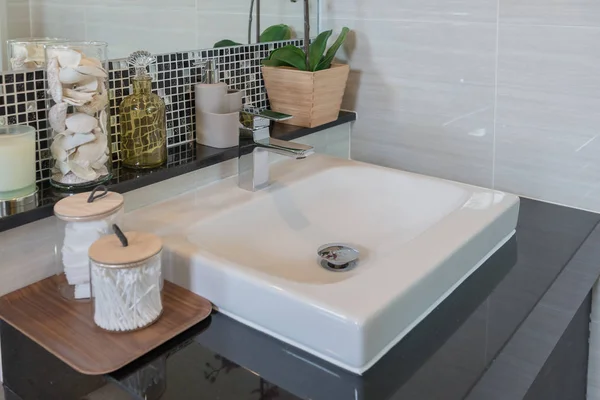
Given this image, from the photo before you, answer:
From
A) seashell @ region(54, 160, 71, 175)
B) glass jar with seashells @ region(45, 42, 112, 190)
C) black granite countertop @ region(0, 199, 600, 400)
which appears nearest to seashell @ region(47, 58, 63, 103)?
glass jar with seashells @ region(45, 42, 112, 190)

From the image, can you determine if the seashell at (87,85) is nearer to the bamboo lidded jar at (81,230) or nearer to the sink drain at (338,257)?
the bamboo lidded jar at (81,230)


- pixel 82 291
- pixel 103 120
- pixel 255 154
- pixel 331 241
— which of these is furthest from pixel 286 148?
pixel 82 291

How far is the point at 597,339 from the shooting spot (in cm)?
128

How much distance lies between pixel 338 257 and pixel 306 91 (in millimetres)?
458

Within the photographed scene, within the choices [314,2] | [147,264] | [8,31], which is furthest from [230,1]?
[147,264]

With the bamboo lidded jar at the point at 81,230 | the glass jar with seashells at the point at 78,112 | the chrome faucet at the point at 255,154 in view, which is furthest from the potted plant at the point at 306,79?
the bamboo lidded jar at the point at 81,230

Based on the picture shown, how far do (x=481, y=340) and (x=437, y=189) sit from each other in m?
0.46

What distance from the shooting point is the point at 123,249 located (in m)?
0.86

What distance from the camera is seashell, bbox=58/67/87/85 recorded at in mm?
977

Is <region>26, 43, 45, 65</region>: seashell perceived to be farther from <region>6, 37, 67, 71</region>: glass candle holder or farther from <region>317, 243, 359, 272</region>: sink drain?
<region>317, 243, 359, 272</region>: sink drain

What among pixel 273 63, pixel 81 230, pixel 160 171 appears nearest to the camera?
pixel 81 230

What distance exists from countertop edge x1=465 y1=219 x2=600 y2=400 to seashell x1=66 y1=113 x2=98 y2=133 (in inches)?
27.5

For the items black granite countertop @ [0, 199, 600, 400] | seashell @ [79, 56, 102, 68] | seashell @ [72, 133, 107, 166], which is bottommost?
black granite countertop @ [0, 199, 600, 400]

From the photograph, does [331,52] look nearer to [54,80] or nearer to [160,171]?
[160,171]
